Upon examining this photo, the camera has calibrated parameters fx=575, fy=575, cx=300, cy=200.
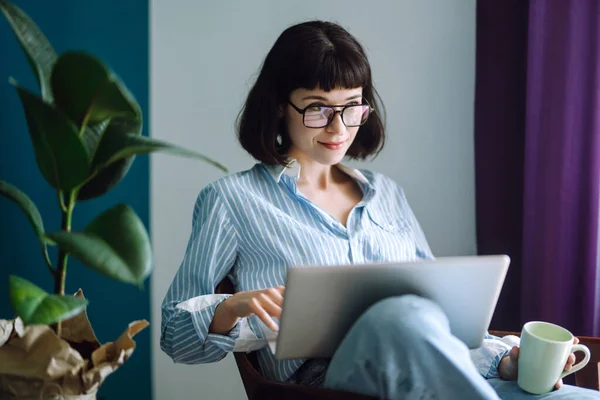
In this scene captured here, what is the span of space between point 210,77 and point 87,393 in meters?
1.27

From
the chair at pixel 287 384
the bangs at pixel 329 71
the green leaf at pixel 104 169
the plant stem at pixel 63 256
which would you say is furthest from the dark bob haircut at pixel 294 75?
the plant stem at pixel 63 256

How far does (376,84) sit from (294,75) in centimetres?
64

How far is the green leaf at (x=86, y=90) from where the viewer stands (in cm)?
77

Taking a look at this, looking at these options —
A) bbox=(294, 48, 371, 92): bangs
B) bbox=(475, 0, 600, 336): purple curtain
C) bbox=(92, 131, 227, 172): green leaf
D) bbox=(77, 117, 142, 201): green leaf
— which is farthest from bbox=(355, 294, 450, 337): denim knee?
bbox=(475, 0, 600, 336): purple curtain

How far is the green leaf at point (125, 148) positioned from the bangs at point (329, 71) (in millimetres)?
560

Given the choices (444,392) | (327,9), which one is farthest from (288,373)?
(327,9)

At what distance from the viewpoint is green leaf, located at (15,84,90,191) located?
0.77 metres

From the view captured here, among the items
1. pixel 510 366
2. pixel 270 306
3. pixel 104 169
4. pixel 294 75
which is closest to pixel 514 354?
pixel 510 366

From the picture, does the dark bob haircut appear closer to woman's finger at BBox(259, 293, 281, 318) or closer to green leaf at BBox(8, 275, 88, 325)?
woman's finger at BBox(259, 293, 281, 318)

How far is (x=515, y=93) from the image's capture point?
5.57 feet

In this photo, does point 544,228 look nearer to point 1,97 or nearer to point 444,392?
point 444,392

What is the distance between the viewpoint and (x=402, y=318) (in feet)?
3.00

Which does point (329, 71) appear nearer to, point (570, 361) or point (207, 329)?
point (207, 329)

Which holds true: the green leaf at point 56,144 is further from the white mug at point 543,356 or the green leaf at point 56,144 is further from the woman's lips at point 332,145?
the white mug at point 543,356
